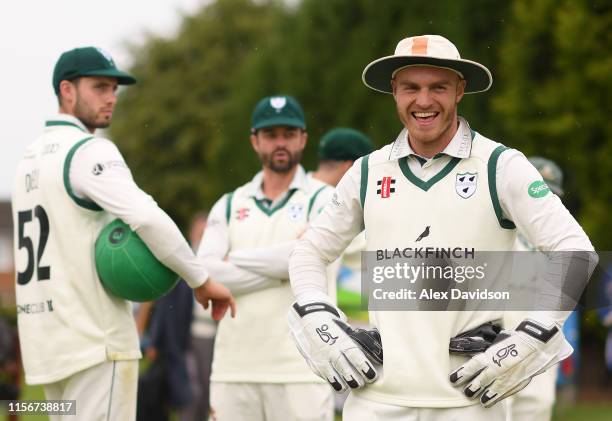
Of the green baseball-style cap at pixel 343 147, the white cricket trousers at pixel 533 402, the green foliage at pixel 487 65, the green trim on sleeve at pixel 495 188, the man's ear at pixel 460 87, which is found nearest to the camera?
the green trim on sleeve at pixel 495 188

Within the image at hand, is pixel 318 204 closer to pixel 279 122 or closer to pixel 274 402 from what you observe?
pixel 279 122

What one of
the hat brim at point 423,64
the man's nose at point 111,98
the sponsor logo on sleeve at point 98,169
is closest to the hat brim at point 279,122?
the man's nose at point 111,98

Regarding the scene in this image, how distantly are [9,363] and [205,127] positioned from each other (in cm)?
3637

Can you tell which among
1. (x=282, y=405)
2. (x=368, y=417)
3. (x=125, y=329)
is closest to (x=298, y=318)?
(x=368, y=417)

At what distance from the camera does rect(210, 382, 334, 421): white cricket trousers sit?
7.00 metres

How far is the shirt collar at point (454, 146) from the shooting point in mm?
4789

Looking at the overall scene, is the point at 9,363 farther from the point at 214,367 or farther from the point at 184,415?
the point at 214,367

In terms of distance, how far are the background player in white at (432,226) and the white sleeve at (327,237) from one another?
4 cm

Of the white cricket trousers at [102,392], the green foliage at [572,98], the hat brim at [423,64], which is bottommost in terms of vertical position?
the white cricket trousers at [102,392]

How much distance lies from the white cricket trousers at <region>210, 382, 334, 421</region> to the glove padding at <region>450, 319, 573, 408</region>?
258 cm

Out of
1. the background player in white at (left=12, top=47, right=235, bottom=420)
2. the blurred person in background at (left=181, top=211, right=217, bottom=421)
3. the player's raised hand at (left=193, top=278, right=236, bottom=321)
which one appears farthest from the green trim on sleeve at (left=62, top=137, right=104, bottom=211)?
the blurred person in background at (left=181, top=211, right=217, bottom=421)

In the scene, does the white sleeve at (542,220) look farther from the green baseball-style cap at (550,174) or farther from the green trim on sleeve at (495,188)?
the green baseball-style cap at (550,174)

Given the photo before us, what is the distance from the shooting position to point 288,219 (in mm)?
7316

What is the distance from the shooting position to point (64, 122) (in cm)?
644
